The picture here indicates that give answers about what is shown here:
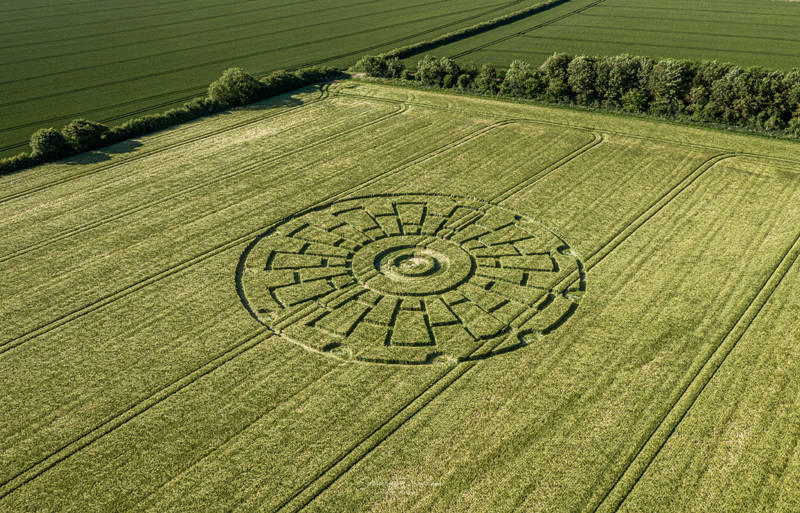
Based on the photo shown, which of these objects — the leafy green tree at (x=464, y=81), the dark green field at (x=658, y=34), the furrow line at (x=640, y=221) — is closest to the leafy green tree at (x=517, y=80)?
the leafy green tree at (x=464, y=81)

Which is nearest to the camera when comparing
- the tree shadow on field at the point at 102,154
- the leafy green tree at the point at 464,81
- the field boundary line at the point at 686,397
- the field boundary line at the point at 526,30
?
the field boundary line at the point at 686,397

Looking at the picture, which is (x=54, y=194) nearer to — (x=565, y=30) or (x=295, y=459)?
(x=295, y=459)

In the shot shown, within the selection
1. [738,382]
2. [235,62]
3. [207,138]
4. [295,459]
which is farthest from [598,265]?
[235,62]

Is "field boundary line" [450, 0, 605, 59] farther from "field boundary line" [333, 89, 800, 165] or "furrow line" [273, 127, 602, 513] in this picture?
"furrow line" [273, 127, 602, 513]

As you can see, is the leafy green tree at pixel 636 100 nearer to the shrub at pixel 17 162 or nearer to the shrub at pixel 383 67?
the shrub at pixel 383 67

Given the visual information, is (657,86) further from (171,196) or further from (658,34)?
(171,196)

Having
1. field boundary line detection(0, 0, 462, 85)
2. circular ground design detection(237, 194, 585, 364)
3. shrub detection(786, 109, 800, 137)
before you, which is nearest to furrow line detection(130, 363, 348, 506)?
circular ground design detection(237, 194, 585, 364)

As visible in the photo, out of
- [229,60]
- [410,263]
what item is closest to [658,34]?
[229,60]
